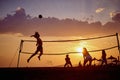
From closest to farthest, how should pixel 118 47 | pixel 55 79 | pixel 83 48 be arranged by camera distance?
pixel 55 79 → pixel 118 47 → pixel 83 48

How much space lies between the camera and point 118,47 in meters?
12.5

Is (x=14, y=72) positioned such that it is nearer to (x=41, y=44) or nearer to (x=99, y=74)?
(x=99, y=74)

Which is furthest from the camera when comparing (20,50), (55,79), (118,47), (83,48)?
(20,50)

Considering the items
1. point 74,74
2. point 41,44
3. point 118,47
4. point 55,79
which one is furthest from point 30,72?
point 41,44

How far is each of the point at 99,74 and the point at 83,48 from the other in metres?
6.73

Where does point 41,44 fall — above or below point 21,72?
above

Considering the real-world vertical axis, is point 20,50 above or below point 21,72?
above

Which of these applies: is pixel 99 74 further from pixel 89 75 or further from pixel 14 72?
pixel 14 72

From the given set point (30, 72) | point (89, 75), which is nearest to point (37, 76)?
point (30, 72)

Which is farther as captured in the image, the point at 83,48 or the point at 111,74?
the point at 83,48

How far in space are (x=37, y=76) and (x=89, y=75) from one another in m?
2.21

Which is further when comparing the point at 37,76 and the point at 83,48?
the point at 83,48

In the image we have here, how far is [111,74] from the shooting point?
368 inches

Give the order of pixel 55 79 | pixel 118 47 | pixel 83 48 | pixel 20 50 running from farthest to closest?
pixel 20 50, pixel 83 48, pixel 118 47, pixel 55 79
